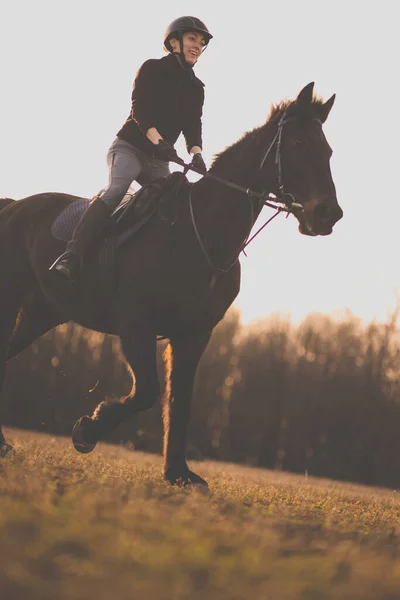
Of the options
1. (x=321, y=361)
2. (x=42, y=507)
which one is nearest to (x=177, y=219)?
(x=42, y=507)

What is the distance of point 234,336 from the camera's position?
42844mm

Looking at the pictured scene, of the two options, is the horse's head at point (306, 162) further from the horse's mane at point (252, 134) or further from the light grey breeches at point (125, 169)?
the light grey breeches at point (125, 169)

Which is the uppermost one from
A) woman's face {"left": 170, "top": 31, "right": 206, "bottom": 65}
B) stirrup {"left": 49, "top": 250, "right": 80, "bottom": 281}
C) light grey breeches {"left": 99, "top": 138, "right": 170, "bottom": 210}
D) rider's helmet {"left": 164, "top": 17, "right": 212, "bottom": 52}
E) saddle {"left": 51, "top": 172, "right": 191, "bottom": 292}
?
rider's helmet {"left": 164, "top": 17, "right": 212, "bottom": 52}

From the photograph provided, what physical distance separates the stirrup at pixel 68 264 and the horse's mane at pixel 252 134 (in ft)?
5.52

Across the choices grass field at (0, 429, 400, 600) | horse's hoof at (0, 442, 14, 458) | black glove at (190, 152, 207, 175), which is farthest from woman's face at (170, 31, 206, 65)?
horse's hoof at (0, 442, 14, 458)

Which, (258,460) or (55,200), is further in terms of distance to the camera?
(258,460)

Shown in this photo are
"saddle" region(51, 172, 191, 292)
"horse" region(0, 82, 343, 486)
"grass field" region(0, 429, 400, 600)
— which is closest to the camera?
"grass field" region(0, 429, 400, 600)

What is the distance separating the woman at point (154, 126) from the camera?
→ 8.08 meters

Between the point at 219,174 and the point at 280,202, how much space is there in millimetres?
813

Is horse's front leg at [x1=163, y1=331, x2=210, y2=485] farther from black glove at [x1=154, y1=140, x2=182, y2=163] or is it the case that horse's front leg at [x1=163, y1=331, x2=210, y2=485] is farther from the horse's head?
black glove at [x1=154, y1=140, x2=182, y2=163]

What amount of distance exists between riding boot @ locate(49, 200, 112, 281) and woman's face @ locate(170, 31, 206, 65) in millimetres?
1762

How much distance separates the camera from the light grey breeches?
8.19 metres

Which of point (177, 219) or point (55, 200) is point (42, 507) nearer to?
point (177, 219)

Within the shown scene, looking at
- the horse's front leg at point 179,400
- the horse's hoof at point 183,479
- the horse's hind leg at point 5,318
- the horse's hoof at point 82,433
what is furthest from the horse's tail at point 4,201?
the horse's hoof at point 183,479
